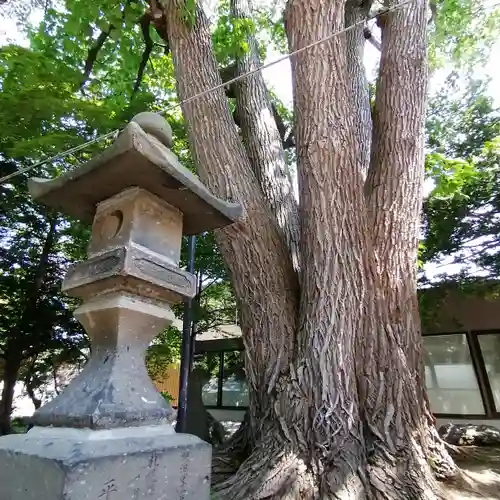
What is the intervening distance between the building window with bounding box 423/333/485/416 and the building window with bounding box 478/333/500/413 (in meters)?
0.21

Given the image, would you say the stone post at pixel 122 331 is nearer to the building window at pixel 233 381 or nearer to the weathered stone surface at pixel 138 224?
the weathered stone surface at pixel 138 224

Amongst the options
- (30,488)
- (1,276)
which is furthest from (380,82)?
(1,276)

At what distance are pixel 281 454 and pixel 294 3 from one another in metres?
3.12

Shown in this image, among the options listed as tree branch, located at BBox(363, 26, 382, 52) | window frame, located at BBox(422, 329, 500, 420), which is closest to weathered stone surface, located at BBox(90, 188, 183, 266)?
tree branch, located at BBox(363, 26, 382, 52)

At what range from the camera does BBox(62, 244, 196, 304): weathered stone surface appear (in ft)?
4.60

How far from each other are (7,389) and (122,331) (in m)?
6.00

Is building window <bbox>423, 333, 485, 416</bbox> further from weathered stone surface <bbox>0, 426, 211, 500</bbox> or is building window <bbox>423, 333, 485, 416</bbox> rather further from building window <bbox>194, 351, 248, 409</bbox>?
weathered stone surface <bbox>0, 426, 211, 500</bbox>

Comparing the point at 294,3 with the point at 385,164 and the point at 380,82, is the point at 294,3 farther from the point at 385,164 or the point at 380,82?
the point at 385,164

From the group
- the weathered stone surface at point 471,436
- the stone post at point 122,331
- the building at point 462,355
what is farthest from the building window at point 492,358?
the stone post at point 122,331

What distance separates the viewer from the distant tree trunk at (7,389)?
19.5 feet

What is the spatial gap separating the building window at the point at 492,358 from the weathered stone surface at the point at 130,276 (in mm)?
6770

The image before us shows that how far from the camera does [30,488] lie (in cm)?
111

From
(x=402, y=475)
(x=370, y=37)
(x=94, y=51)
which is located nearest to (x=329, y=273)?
(x=402, y=475)

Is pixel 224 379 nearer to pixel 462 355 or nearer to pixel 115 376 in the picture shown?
pixel 462 355
